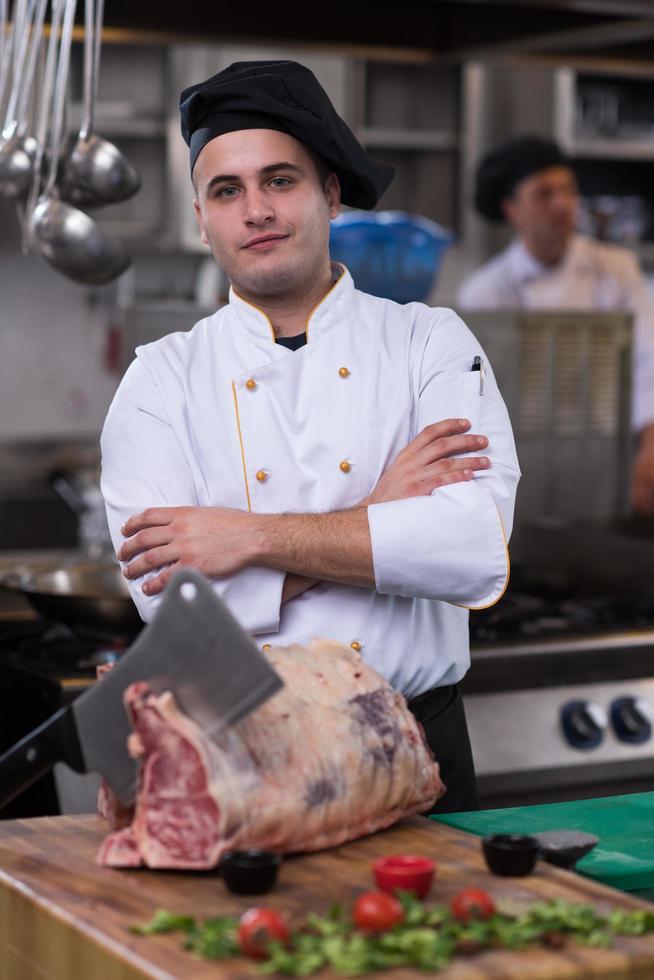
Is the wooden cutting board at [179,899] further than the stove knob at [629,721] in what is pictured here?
No

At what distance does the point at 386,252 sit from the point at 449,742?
1.57 meters

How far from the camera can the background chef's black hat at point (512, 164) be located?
4.96 metres

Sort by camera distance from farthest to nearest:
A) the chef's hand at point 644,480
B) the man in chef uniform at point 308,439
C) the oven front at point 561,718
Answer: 1. the chef's hand at point 644,480
2. the oven front at point 561,718
3. the man in chef uniform at point 308,439

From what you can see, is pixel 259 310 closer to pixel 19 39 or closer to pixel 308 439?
pixel 308 439

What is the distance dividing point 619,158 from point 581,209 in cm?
28

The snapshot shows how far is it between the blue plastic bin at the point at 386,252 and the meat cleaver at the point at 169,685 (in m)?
1.88

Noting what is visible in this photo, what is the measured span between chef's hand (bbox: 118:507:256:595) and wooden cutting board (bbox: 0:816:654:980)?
1.10ft

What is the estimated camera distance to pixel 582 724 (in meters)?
2.75

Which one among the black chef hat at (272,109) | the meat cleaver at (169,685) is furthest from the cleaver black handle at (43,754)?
the black chef hat at (272,109)

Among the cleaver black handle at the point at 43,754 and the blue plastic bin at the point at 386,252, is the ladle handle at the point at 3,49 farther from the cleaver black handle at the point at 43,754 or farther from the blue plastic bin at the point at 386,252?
the cleaver black handle at the point at 43,754

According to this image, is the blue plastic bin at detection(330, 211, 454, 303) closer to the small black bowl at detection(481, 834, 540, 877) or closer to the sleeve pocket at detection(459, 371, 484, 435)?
the sleeve pocket at detection(459, 371, 484, 435)

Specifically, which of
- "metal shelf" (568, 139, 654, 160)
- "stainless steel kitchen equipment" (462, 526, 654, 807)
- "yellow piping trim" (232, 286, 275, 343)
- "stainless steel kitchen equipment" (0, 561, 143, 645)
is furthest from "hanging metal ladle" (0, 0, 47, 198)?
"metal shelf" (568, 139, 654, 160)

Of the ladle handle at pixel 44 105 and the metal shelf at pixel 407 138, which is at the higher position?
the metal shelf at pixel 407 138

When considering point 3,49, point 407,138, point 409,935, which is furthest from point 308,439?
point 407,138
